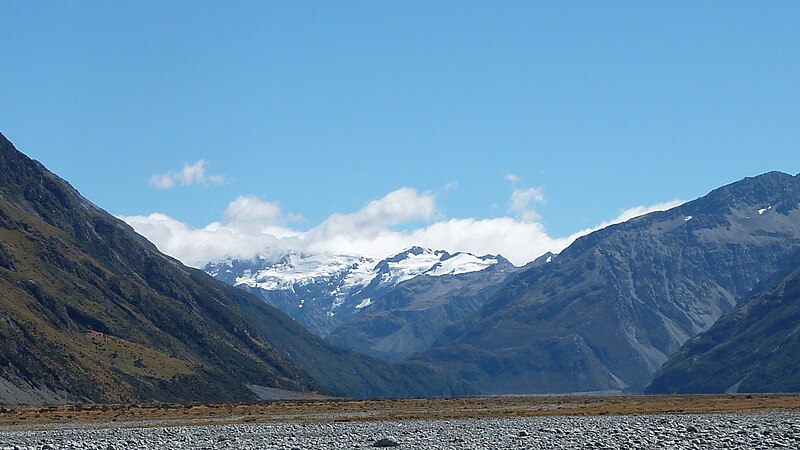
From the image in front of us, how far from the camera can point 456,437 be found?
78.2 m

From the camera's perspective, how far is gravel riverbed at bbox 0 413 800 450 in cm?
6488

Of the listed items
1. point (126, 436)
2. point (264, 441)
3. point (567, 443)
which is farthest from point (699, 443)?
point (126, 436)

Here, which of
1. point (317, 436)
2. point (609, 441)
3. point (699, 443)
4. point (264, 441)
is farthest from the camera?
point (317, 436)

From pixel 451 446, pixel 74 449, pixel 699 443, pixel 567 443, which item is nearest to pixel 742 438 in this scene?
pixel 699 443

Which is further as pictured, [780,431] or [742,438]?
[780,431]

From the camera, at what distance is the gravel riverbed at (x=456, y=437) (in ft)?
213

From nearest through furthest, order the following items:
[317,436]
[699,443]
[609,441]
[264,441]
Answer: [699,443], [609,441], [264,441], [317,436]

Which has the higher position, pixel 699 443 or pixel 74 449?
pixel 74 449

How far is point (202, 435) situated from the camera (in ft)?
292

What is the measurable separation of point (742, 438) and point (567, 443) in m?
10.9

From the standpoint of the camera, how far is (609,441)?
66.4 meters

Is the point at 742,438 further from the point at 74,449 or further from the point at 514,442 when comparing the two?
the point at 74,449

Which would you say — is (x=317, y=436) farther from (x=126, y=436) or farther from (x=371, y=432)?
(x=126, y=436)

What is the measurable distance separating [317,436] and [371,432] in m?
6.04
